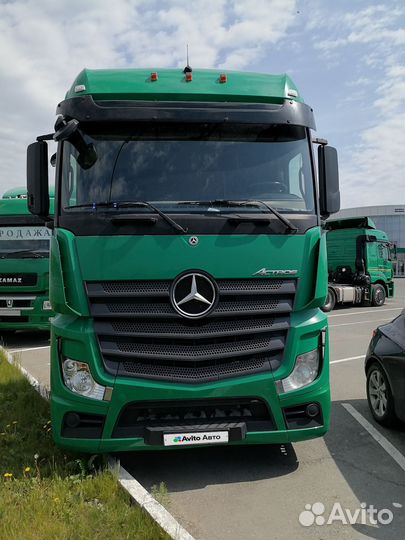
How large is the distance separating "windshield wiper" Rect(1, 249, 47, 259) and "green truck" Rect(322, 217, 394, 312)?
11.9 metres

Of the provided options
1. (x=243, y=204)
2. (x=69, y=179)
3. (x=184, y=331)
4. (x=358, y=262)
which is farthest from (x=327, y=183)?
(x=358, y=262)

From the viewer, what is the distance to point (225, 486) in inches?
146

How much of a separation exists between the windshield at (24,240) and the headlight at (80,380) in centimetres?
717

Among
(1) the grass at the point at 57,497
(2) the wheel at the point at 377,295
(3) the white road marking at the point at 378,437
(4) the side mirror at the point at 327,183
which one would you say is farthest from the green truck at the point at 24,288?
(2) the wheel at the point at 377,295

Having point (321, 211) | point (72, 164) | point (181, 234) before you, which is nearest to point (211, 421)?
point (181, 234)

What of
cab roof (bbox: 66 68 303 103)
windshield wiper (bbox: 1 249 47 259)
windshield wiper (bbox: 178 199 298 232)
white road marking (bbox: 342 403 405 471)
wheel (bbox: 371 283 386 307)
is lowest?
white road marking (bbox: 342 403 405 471)

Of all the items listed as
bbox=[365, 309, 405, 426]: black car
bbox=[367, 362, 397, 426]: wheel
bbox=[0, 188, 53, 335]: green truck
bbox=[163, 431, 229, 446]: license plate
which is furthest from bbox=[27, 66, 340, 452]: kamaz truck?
bbox=[0, 188, 53, 335]: green truck

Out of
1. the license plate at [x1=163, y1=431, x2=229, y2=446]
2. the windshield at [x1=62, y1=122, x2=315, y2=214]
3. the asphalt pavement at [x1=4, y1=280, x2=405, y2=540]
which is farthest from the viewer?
the windshield at [x1=62, y1=122, x2=315, y2=214]

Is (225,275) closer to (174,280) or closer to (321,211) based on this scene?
(174,280)

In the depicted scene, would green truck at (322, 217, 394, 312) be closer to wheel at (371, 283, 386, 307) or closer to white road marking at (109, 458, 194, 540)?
wheel at (371, 283, 386, 307)

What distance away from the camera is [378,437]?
15.5 feet

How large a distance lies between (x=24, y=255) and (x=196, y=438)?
785cm

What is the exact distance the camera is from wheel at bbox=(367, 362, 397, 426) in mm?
4832

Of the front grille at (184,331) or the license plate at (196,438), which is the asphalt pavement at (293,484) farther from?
the front grille at (184,331)
